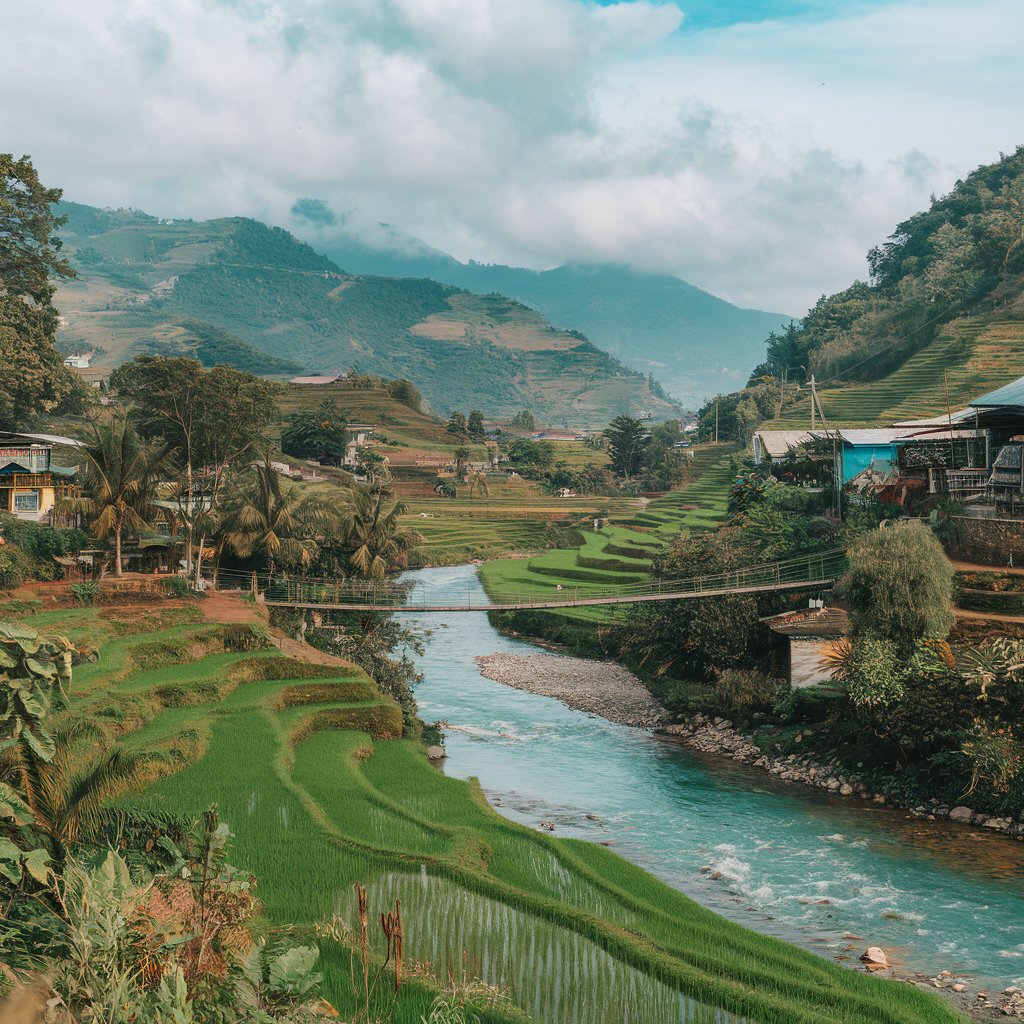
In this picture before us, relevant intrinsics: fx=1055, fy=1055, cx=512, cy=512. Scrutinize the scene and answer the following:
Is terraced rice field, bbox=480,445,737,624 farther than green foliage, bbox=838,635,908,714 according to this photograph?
Yes

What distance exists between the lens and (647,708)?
25.7 meters

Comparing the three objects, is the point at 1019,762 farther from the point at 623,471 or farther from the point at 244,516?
the point at 623,471

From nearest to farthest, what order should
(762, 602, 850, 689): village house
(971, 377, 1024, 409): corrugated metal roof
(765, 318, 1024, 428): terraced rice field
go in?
1. (762, 602, 850, 689): village house
2. (971, 377, 1024, 409): corrugated metal roof
3. (765, 318, 1024, 428): terraced rice field

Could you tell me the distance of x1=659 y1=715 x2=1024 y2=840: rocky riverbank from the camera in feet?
53.7

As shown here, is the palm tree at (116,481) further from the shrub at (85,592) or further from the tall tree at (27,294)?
the tall tree at (27,294)

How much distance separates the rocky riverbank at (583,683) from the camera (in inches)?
997

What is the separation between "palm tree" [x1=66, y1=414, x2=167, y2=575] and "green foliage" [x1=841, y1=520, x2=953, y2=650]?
1520 centimetres

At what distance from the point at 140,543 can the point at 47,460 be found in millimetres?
3735

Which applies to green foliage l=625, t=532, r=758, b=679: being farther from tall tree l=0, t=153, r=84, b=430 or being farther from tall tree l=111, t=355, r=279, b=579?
tall tree l=0, t=153, r=84, b=430

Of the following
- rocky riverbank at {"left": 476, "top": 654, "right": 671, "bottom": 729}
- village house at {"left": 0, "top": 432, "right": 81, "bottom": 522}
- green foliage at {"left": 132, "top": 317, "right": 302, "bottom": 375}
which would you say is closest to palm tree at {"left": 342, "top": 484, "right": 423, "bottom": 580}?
rocky riverbank at {"left": 476, "top": 654, "right": 671, "bottom": 729}

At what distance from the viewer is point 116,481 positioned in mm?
23031

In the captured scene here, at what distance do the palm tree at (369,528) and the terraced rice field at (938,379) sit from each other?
888 inches

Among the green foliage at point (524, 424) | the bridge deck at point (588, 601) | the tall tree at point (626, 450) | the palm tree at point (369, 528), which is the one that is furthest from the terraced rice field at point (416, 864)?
the green foliage at point (524, 424)

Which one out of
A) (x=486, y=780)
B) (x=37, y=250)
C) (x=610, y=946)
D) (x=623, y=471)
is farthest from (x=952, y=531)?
(x=623, y=471)
